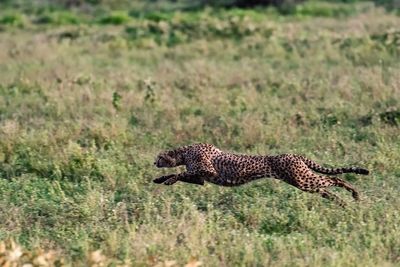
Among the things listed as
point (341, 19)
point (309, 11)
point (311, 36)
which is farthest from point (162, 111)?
point (309, 11)

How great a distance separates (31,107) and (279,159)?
5.99 metres

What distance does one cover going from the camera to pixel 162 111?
12102 mm

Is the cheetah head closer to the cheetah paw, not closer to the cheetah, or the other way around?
the cheetah

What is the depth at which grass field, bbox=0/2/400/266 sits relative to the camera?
6.58 metres

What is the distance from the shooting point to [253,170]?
7.76 metres

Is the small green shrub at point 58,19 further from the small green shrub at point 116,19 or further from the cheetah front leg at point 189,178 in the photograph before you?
the cheetah front leg at point 189,178

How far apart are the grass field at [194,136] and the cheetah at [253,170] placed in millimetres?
172

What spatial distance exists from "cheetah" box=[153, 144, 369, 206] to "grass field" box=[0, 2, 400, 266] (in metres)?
0.17

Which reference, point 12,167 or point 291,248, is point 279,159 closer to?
point 291,248

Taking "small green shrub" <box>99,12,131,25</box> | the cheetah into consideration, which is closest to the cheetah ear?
the cheetah

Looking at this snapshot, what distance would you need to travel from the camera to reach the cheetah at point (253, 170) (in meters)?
7.64

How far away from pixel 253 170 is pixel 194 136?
3.07 m

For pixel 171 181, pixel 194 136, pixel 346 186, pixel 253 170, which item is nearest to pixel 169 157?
pixel 171 181

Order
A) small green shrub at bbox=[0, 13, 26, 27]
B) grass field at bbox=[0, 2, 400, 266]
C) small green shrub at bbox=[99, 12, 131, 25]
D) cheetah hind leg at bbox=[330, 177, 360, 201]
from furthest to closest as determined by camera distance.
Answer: small green shrub at bbox=[0, 13, 26, 27] < small green shrub at bbox=[99, 12, 131, 25] < cheetah hind leg at bbox=[330, 177, 360, 201] < grass field at bbox=[0, 2, 400, 266]
